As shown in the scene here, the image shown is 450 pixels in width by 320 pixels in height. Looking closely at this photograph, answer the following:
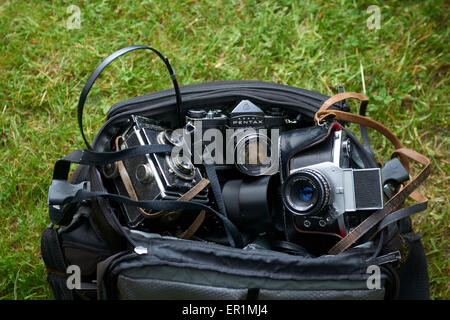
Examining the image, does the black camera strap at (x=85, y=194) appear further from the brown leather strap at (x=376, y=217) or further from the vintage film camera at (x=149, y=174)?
the brown leather strap at (x=376, y=217)

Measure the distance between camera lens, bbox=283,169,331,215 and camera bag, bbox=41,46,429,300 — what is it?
154 mm

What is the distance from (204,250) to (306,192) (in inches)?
16.1

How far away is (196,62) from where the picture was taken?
2262 millimetres

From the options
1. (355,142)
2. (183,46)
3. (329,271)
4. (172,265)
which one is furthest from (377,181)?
(183,46)

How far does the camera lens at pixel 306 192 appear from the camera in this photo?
1578 mm

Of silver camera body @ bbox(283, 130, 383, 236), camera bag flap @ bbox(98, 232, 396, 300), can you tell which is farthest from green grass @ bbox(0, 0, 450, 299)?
camera bag flap @ bbox(98, 232, 396, 300)

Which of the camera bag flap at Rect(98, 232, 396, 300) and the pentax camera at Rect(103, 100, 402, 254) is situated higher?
the pentax camera at Rect(103, 100, 402, 254)

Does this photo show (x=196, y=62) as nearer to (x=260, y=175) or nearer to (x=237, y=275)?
→ (x=260, y=175)

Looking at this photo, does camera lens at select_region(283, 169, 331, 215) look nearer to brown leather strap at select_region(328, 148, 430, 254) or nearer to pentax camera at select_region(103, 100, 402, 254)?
pentax camera at select_region(103, 100, 402, 254)

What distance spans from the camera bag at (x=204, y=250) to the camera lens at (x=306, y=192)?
15 centimetres

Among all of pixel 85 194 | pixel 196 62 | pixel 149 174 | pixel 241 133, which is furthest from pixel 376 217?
pixel 196 62

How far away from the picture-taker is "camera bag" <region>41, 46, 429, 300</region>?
1512mm

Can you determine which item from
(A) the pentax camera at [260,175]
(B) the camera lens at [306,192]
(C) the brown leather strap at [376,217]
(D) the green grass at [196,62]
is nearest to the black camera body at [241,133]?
(A) the pentax camera at [260,175]
